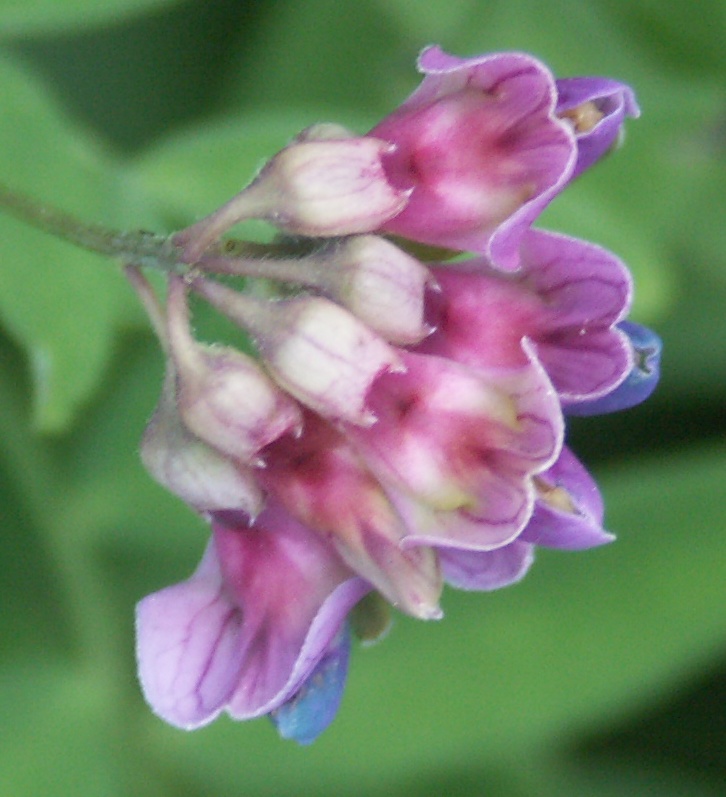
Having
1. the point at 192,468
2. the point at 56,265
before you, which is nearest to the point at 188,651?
the point at 192,468

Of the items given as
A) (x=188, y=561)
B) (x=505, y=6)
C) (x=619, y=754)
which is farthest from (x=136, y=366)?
(x=619, y=754)

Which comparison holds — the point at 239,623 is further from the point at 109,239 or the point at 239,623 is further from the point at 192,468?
the point at 109,239

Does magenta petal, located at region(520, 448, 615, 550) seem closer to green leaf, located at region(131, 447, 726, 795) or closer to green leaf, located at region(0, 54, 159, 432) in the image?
green leaf, located at region(0, 54, 159, 432)

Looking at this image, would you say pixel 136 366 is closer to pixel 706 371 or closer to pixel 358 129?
pixel 358 129

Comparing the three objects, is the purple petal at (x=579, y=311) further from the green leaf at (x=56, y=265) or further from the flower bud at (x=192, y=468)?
the green leaf at (x=56, y=265)

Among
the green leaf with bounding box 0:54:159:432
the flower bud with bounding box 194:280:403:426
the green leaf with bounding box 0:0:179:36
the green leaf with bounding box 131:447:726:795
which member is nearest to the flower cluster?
the flower bud with bounding box 194:280:403:426

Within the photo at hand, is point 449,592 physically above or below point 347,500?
below
